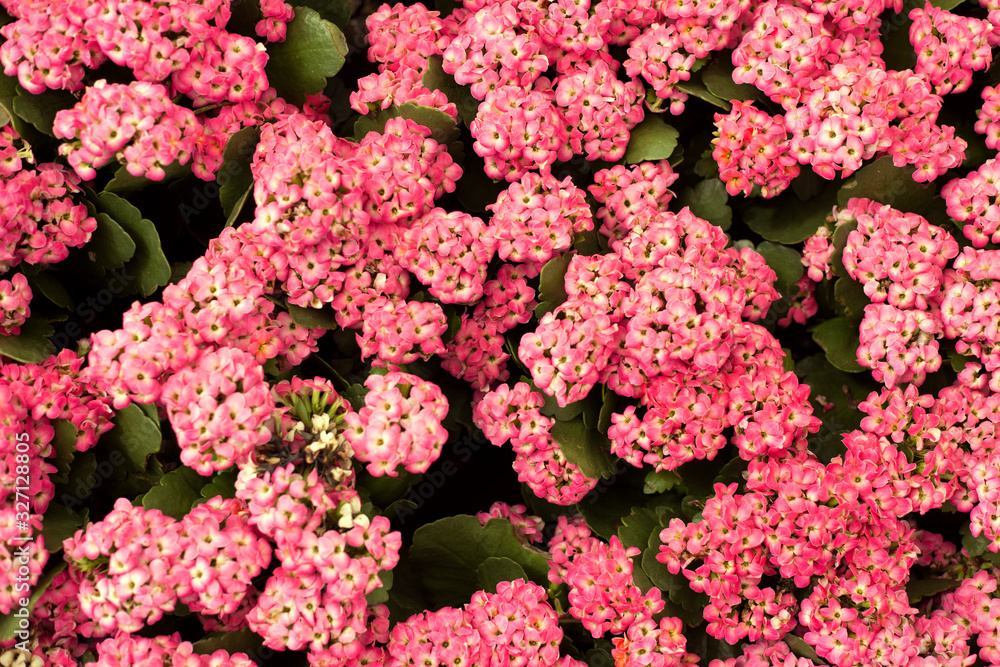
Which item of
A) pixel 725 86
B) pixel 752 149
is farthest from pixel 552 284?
pixel 725 86

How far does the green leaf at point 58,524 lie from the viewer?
190 cm

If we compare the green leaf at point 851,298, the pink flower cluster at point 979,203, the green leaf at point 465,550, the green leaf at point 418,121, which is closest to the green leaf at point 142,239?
the green leaf at point 418,121

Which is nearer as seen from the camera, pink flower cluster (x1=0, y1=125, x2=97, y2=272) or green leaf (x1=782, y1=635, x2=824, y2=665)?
pink flower cluster (x1=0, y1=125, x2=97, y2=272)

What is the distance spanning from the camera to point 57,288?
215 cm

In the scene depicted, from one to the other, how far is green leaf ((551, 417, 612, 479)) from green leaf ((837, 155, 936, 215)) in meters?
1.01

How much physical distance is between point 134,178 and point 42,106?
26 cm

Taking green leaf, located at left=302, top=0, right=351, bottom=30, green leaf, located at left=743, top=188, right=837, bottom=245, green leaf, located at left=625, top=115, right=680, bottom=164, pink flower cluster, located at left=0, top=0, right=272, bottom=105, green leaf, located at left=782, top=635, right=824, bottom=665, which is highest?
pink flower cluster, located at left=0, top=0, right=272, bottom=105

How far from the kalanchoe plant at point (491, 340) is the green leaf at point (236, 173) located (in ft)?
0.04

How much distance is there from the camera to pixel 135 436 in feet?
6.66

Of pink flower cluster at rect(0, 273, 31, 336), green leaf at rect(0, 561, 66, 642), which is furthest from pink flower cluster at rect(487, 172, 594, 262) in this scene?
green leaf at rect(0, 561, 66, 642)

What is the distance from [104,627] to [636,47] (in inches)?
76.3

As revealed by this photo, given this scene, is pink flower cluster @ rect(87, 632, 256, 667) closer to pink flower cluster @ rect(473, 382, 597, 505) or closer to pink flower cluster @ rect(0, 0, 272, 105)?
pink flower cluster @ rect(473, 382, 597, 505)

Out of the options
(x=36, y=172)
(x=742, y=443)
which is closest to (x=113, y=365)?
(x=36, y=172)

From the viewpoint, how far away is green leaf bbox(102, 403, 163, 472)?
2002 millimetres
